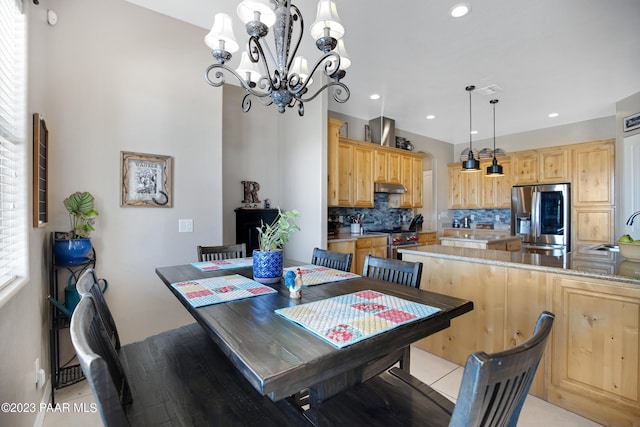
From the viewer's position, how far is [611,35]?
272 cm

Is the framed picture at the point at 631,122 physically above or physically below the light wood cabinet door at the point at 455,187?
above

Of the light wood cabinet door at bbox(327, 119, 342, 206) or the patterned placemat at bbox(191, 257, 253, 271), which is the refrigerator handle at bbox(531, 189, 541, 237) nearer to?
the light wood cabinet door at bbox(327, 119, 342, 206)

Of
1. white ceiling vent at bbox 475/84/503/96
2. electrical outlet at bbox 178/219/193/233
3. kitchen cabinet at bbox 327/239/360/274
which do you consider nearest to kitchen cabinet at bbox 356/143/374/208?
kitchen cabinet at bbox 327/239/360/274

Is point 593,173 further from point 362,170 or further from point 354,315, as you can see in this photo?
point 354,315

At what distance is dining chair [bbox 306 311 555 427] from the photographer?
0.62 m

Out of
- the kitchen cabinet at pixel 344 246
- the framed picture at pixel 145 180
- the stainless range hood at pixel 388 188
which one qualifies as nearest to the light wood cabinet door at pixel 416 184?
the stainless range hood at pixel 388 188

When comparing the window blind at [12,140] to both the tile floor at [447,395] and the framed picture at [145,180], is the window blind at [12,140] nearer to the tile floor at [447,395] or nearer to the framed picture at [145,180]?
the framed picture at [145,180]

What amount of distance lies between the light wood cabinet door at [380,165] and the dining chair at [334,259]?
2.75 m

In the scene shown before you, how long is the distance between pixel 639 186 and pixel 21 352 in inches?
246

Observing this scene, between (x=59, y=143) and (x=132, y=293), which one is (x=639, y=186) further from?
(x=59, y=143)

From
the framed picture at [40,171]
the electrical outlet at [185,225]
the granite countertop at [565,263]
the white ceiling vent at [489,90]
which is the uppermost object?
the white ceiling vent at [489,90]

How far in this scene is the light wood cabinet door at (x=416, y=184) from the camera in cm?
555

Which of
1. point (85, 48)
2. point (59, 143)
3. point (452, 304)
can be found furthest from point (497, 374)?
point (85, 48)

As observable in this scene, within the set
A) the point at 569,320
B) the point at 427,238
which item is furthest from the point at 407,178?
the point at 569,320
